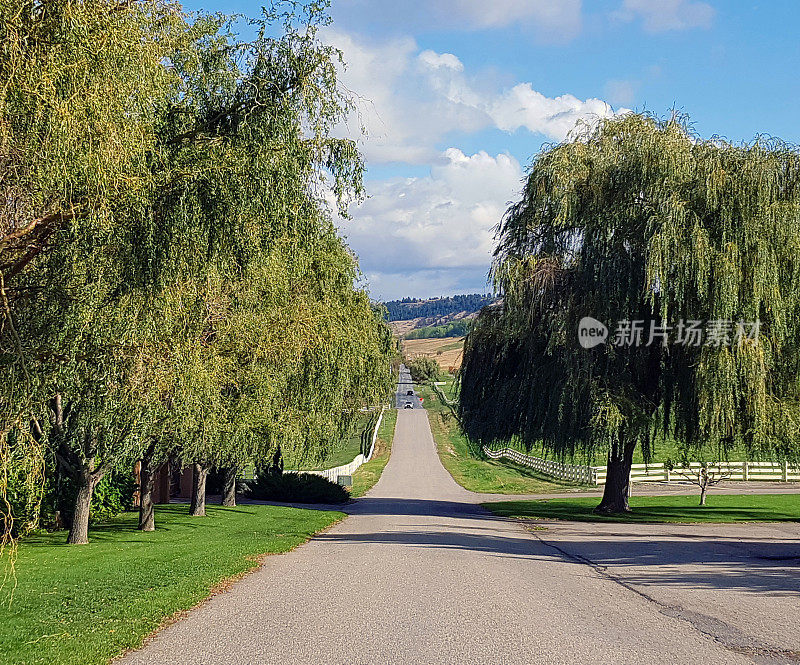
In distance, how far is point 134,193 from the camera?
8.81 meters

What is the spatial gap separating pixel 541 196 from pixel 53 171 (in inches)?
737

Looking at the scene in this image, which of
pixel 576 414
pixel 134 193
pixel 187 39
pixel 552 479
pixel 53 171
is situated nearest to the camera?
pixel 53 171

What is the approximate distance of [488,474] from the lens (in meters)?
48.4

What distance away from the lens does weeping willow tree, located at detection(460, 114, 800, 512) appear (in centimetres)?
2164

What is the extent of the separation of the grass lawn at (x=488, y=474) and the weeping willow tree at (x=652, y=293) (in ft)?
21.7

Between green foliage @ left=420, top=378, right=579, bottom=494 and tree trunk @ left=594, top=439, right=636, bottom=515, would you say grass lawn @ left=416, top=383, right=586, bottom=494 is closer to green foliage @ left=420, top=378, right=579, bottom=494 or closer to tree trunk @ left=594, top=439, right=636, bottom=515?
green foliage @ left=420, top=378, right=579, bottom=494

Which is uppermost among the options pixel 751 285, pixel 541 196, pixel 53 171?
pixel 541 196

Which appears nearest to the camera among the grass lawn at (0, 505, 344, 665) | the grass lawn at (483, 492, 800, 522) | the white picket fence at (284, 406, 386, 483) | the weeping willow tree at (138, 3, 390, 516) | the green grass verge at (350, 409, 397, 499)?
the grass lawn at (0, 505, 344, 665)

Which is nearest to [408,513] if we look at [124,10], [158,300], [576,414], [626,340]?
[576,414]

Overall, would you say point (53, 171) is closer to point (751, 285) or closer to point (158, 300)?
point (158, 300)

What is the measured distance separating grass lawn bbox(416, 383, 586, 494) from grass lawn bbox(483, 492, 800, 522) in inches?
141

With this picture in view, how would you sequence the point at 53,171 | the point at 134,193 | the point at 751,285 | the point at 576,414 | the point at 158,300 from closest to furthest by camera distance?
the point at 53,171
the point at 134,193
the point at 158,300
the point at 751,285
the point at 576,414

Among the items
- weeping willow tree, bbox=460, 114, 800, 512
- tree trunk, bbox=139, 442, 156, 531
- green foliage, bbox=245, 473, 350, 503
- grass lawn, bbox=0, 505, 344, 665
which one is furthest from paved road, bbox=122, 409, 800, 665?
green foliage, bbox=245, 473, 350, 503

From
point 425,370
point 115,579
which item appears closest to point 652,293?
point 115,579
